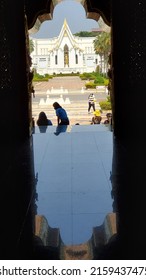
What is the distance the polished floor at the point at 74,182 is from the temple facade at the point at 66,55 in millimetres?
47241

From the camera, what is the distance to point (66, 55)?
54156mm

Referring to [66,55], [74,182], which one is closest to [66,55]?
[66,55]

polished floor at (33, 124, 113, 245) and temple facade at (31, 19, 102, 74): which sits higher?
temple facade at (31, 19, 102, 74)

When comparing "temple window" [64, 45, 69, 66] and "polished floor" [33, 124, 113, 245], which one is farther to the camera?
"temple window" [64, 45, 69, 66]

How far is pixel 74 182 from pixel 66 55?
51.5 meters

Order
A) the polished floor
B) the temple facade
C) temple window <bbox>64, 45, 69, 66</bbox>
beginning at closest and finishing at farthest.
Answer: the polished floor
the temple facade
temple window <bbox>64, 45, 69, 66</bbox>

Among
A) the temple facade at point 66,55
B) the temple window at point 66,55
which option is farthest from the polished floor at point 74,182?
the temple window at point 66,55

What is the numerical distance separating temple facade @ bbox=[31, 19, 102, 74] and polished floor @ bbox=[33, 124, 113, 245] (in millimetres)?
47241

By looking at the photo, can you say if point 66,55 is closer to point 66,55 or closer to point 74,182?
point 66,55

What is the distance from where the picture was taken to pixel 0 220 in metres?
2.90

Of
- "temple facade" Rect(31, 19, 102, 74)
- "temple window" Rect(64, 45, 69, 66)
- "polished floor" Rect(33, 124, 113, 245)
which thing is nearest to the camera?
"polished floor" Rect(33, 124, 113, 245)

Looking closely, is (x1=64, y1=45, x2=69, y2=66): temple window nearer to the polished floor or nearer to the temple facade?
the temple facade

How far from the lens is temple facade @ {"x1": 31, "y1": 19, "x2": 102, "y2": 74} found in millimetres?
53188

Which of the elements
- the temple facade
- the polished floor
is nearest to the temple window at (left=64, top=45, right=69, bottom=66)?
the temple facade
